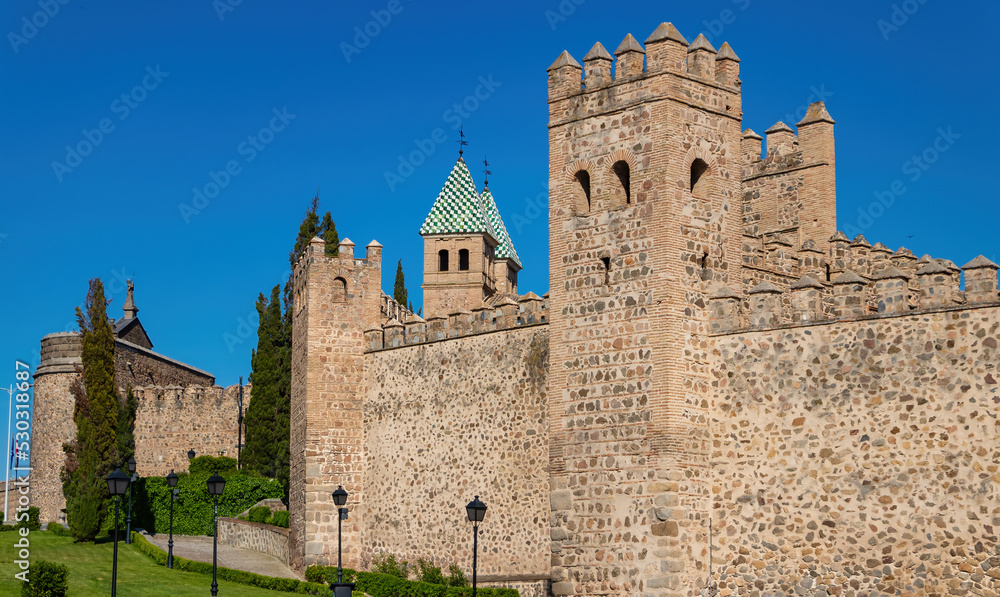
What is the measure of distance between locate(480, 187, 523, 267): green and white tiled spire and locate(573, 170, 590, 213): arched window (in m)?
28.1

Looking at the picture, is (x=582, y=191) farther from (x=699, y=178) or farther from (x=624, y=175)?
(x=699, y=178)

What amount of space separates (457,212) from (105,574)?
23.5 metres

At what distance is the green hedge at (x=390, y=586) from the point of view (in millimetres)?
25422

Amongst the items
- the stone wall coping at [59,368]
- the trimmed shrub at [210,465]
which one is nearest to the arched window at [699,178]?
→ the trimmed shrub at [210,465]

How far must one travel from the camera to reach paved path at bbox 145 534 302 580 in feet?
102

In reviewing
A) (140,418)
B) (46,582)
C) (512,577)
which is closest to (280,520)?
(512,577)

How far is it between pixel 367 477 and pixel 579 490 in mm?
9337

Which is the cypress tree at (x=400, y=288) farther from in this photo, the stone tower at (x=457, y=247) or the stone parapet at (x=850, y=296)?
the stone parapet at (x=850, y=296)

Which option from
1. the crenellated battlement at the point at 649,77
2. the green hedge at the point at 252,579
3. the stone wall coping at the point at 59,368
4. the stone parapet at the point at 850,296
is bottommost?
the green hedge at the point at 252,579

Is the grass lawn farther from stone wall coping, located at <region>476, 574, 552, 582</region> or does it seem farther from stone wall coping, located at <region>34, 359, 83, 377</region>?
stone wall coping, located at <region>34, 359, 83, 377</region>

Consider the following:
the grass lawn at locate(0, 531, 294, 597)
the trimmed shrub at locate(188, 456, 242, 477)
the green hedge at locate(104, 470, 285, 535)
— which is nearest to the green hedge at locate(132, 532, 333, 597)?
the grass lawn at locate(0, 531, 294, 597)

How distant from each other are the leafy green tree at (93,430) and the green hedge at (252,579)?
3744 mm

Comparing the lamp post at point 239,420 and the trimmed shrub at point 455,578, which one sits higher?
the lamp post at point 239,420

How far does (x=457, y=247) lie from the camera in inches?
1965
